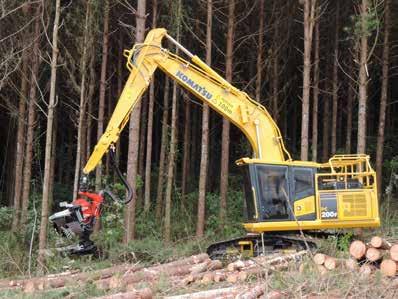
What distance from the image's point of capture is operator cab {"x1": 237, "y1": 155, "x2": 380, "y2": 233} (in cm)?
1017

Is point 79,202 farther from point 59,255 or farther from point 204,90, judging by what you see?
point 204,90

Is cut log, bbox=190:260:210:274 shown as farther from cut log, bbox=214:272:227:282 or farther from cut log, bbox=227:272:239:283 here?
cut log, bbox=227:272:239:283

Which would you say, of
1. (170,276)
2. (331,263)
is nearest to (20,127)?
(170,276)

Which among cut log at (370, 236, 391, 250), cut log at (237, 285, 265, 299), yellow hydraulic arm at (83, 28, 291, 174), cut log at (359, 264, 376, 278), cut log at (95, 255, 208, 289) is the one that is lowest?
cut log at (95, 255, 208, 289)

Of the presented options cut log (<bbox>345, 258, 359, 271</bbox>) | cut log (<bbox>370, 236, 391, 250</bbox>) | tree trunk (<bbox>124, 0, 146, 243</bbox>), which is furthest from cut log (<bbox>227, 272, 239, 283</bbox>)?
tree trunk (<bbox>124, 0, 146, 243</bbox>)

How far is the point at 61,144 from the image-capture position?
24859mm

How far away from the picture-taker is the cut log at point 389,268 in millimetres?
7922

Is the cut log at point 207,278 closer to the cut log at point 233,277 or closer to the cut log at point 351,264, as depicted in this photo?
the cut log at point 233,277

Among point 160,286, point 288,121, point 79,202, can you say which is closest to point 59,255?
point 79,202

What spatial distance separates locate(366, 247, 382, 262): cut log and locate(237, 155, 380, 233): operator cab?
5.57 feet

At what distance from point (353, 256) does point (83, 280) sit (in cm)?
423

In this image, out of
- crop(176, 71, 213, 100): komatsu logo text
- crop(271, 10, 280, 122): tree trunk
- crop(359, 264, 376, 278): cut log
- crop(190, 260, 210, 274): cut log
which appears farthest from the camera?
crop(271, 10, 280, 122): tree trunk

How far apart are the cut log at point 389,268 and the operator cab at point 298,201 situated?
216cm

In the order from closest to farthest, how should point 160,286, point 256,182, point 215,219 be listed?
1. point 160,286
2. point 256,182
3. point 215,219
